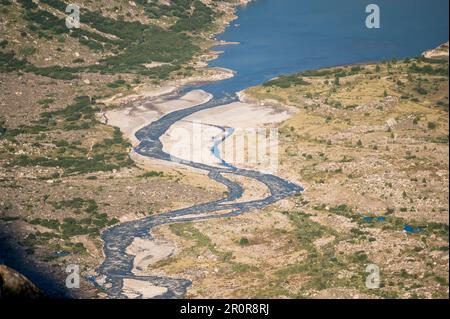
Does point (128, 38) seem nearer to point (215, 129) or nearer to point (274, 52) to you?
point (274, 52)

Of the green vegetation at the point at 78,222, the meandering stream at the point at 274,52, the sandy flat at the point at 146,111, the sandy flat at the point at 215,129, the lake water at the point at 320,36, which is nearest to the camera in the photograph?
the meandering stream at the point at 274,52

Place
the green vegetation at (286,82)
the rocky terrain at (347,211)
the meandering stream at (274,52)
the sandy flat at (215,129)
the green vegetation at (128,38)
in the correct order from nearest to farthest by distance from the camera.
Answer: the rocky terrain at (347,211), the meandering stream at (274,52), the sandy flat at (215,129), the green vegetation at (286,82), the green vegetation at (128,38)

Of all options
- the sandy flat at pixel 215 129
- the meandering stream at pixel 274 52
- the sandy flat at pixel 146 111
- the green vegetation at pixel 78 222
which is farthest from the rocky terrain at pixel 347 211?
the sandy flat at pixel 146 111

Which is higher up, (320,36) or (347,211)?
(320,36)

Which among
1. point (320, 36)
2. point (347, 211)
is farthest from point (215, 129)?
point (320, 36)

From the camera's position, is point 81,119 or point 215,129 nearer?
point 215,129

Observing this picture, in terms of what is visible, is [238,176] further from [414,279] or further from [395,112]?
[414,279]

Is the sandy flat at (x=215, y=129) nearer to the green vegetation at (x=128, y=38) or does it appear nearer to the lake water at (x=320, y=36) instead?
the lake water at (x=320, y=36)

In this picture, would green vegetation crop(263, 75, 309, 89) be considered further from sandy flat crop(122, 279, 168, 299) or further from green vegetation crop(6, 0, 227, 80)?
sandy flat crop(122, 279, 168, 299)

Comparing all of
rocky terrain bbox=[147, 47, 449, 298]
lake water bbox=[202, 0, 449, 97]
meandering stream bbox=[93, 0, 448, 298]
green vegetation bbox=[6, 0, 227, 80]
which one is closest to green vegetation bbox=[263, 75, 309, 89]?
rocky terrain bbox=[147, 47, 449, 298]
